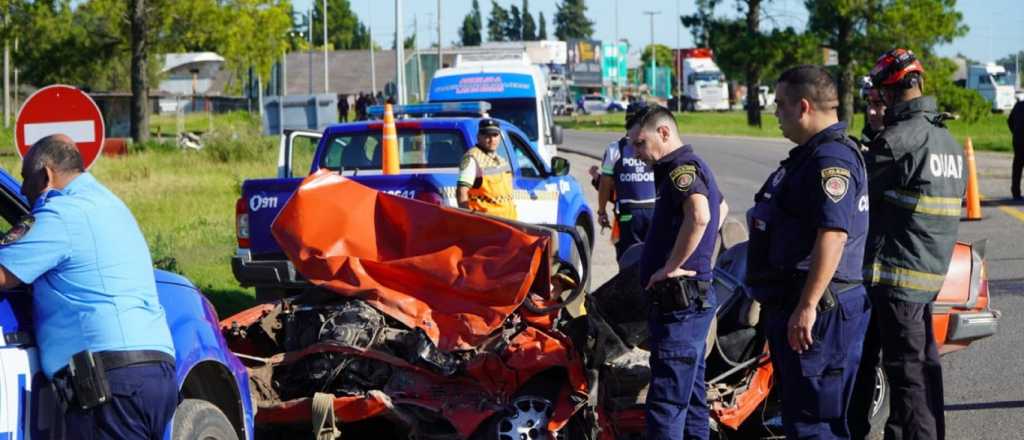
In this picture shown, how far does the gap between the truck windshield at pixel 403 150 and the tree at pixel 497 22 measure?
592 ft

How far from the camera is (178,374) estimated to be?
4816 mm

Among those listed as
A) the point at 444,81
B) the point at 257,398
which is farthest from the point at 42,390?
the point at 444,81

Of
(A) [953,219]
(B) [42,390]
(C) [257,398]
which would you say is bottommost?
(C) [257,398]

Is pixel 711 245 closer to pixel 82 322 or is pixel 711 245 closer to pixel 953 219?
pixel 953 219

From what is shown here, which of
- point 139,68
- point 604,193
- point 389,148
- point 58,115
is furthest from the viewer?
point 139,68

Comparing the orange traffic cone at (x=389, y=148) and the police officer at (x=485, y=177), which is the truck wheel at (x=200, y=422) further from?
the orange traffic cone at (x=389, y=148)

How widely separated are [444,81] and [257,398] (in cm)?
1613

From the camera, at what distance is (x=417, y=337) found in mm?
6363

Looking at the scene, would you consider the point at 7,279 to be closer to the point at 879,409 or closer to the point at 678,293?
the point at 678,293

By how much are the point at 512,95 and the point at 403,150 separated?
30.9 feet

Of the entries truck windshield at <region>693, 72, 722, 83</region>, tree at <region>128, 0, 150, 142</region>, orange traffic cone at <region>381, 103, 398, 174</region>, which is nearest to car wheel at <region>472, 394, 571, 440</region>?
orange traffic cone at <region>381, 103, 398, 174</region>

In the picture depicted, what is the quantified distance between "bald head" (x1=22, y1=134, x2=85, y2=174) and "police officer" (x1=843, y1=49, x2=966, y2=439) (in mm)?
3330

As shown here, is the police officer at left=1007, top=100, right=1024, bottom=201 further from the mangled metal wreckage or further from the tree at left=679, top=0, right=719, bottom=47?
the tree at left=679, top=0, right=719, bottom=47

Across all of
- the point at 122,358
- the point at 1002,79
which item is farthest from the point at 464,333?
the point at 1002,79
